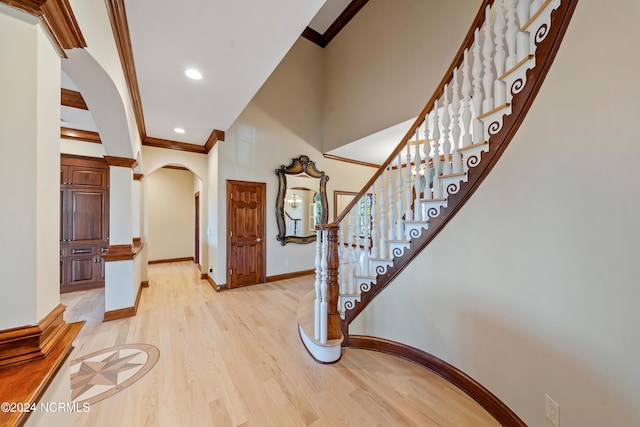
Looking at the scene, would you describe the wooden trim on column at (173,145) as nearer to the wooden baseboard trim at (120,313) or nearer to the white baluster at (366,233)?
the wooden baseboard trim at (120,313)

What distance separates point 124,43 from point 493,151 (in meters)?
2.89

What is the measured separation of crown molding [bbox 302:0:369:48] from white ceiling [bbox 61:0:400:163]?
3.09 metres

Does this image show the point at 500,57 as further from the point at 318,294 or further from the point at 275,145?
the point at 275,145

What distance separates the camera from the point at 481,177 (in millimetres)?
1495

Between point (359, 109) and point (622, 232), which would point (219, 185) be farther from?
point (622, 232)

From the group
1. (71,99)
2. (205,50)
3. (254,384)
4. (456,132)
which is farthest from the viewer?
(71,99)

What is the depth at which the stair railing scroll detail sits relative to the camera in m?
1.25

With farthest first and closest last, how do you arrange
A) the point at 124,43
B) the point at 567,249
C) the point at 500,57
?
the point at 124,43 → the point at 500,57 → the point at 567,249

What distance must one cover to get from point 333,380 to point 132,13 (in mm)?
3131

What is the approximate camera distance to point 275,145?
4.48 m


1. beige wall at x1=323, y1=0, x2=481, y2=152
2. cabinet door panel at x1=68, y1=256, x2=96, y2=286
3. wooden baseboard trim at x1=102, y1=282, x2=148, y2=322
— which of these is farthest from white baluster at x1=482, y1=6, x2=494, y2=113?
cabinet door panel at x1=68, y1=256, x2=96, y2=286

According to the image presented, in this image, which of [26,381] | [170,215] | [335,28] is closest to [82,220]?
[170,215]

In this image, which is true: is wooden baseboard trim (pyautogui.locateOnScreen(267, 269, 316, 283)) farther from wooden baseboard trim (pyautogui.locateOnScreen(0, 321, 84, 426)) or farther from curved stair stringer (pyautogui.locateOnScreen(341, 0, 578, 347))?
wooden baseboard trim (pyautogui.locateOnScreen(0, 321, 84, 426))

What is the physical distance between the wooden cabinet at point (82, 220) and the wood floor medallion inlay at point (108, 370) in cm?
257
